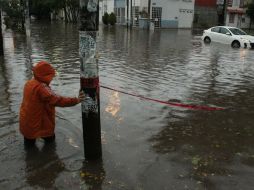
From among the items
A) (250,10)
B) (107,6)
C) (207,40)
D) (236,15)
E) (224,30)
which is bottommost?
(207,40)

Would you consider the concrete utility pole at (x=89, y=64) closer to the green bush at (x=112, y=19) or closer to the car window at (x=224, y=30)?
the car window at (x=224, y=30)

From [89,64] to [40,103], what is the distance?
1038 millimetres

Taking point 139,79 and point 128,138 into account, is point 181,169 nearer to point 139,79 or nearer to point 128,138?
point 128,138

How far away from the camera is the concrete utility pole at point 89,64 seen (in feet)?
15.8

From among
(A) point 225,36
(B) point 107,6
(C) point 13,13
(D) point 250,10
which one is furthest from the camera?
(B) point 107,6

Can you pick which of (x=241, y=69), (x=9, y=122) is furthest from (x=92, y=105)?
(x=241, y=69)

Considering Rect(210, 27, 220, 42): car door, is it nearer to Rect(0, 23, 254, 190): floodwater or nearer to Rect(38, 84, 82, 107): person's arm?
Rect(0, 23, 254, 190): floodwater

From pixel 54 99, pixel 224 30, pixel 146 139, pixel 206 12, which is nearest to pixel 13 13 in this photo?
pixel 224 30

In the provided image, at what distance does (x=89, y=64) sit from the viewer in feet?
16.1

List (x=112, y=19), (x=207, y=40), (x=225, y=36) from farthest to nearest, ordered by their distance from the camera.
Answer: (x=112, y=19) → (x=207, y=40) → (x=225, y=36)

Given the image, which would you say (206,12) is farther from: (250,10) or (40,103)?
(40,103)

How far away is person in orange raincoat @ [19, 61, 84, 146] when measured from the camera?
5328 millimetres

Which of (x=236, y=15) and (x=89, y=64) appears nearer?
(x=89, y=64)

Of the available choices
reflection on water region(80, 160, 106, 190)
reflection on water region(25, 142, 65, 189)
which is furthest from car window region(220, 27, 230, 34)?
reflection on water region(80, 160, 106, 190)
